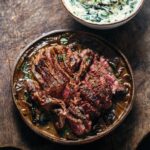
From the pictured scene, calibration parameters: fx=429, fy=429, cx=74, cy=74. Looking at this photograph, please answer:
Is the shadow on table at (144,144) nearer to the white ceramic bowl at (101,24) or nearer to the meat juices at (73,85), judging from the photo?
the meat juices at (73,85)

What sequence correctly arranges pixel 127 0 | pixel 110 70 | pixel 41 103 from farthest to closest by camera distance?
pixel 127 0 < pixel 110 70 < pixel 41 103

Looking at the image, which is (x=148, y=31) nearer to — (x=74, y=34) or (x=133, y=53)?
(x=133, y=53)

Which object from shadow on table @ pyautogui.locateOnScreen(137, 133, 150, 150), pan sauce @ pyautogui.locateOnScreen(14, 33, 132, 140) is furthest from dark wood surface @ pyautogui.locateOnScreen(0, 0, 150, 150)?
pan sauce @ pyautogui.locateOnScreen(14, 33, 132, 140)

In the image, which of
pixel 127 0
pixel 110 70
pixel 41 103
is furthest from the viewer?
pixel 127 0

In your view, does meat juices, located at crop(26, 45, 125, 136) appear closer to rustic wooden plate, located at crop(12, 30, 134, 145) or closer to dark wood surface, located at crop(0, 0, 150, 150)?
rustic wooden plate, located at crop(12, 30, 134, 145)

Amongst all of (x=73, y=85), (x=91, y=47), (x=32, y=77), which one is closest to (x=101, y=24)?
(x=91, y=47)

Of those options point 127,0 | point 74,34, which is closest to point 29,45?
point 74,34

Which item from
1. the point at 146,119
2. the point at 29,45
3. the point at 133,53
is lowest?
the point at 146,119
